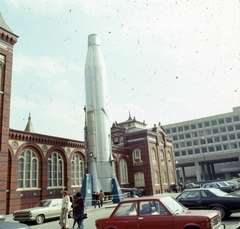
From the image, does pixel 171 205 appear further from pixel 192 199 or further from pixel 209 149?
pixel 209 149

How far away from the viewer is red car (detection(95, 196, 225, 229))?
7102 mm

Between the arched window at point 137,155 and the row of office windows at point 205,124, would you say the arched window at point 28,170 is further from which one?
the row of office windows at point 205,124

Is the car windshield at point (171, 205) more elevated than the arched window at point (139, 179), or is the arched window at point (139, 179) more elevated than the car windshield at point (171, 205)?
the arched window at point (139, 179)

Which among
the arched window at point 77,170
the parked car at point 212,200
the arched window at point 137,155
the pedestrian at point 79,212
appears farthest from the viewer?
the arched window at point 137,155

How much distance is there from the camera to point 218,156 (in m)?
81.2

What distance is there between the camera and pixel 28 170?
2580 cm

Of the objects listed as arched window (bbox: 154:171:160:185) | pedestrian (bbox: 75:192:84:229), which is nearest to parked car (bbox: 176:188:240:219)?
pedestrian (bbox: 75:192:84:229)

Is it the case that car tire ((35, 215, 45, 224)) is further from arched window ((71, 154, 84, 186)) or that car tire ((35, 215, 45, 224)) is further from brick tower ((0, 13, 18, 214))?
arched window ((71, 154, 84, 186))

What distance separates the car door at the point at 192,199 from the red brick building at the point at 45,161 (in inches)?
563

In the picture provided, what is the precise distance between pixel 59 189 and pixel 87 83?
1225 centimetres

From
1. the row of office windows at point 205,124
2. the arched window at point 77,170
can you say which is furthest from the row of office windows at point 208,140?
the arched window at point 77,170

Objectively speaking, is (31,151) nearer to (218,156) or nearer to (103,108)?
(103,108)

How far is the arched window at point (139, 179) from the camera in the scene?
42594mm

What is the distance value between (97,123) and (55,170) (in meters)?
7.04
